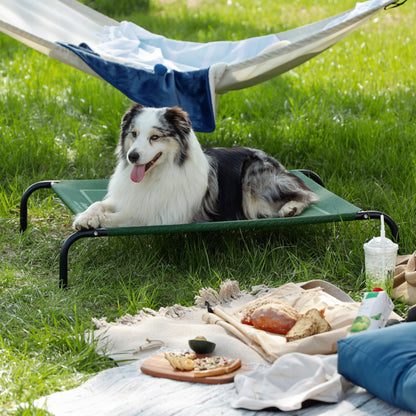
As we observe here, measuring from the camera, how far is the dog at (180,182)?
137 inches

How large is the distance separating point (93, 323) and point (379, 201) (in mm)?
2141

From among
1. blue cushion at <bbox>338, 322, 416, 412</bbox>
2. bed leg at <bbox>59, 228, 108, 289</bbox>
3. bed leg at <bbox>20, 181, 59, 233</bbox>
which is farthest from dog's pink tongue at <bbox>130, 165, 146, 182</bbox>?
blue cushion at <bbox>338, 322, 416, 412</bbox>

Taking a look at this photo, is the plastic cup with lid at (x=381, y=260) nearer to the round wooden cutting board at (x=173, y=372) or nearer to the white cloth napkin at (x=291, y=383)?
the white cloth napkin at (x=291, y=383)

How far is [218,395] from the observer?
7.82ft

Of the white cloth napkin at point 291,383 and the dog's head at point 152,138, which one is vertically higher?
the dog's head at point 152,138

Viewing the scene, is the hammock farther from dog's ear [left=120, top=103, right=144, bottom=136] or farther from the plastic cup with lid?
the plastic cup with lid

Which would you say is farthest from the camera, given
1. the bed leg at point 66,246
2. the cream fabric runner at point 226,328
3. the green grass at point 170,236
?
the bed leg at point 66,246

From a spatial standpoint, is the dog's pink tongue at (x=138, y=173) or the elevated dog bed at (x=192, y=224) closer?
the elevated dog bed at (x=192, y=224)

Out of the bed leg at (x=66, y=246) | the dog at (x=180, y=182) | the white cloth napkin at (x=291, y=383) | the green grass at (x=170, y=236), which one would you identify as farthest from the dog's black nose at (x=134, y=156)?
the white cloth napkin at (x=291, y=383)

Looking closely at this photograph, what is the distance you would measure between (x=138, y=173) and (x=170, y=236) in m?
0.55

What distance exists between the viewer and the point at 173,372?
251 centimetres

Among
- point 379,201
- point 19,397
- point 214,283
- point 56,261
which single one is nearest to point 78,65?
point 56,261

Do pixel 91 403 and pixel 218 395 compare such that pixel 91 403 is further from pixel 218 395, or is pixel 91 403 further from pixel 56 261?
pixel 56 261

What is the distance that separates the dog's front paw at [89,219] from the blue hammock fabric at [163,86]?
887mm
